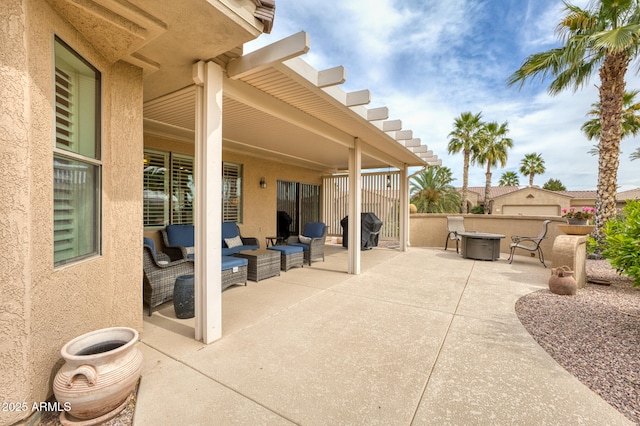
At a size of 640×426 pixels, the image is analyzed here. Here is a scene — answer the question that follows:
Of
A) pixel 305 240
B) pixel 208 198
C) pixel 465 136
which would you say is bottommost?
pixel 305 240

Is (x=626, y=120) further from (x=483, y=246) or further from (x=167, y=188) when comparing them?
Result: (x=167, y=188)

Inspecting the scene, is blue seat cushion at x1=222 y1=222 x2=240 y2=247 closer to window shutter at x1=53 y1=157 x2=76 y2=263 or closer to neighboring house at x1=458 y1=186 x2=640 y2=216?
window shutter at x1=53 y1=157 x2=76 y2=263

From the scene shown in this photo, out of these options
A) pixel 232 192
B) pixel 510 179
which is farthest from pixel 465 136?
pixel 510 179

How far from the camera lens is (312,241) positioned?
649 cm

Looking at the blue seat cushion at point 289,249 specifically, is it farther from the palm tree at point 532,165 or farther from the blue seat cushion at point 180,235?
the palm tree at point 532,165

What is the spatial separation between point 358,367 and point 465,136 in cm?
1844

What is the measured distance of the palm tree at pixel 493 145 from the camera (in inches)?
693

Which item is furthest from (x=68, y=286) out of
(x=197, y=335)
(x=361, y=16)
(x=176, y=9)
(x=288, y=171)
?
(x=288, y=171)

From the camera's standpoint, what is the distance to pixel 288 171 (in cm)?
936

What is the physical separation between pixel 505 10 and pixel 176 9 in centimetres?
712

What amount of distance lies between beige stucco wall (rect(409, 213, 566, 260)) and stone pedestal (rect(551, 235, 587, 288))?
2505mm

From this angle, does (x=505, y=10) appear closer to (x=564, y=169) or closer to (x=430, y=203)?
(x=430, y=203)

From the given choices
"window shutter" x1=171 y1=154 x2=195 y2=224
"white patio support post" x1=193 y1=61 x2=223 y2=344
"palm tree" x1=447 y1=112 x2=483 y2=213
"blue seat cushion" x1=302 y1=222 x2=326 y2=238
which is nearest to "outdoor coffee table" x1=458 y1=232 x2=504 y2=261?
"blue seat cushion" x1=302 y1=222 x2=326 y2=238

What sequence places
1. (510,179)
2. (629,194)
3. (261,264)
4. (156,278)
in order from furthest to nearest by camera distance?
(510,179)
(629,194)
(261,264)
(156,278)
